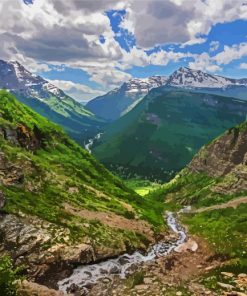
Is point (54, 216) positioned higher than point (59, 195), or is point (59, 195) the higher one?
point (59, 195)

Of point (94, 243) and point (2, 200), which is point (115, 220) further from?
point (2, 200)

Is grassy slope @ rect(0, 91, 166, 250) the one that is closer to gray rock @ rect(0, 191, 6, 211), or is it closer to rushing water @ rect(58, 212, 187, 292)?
gray rock @ rect(0, 191, 6, 211)

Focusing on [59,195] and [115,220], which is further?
[59,195]

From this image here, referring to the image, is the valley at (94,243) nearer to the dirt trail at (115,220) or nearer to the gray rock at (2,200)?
the gray rock at (2,200)

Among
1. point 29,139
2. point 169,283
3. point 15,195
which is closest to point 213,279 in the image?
point 169,283

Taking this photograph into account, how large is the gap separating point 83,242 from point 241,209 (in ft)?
327

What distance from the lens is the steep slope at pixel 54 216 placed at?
4139 inches

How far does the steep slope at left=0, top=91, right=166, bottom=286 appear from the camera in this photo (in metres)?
105

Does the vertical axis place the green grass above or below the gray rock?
below

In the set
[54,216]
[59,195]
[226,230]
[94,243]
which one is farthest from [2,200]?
[226,230]

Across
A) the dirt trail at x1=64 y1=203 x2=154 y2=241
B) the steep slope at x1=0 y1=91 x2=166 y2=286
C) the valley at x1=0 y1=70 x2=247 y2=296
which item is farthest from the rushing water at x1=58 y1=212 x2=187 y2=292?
the dirt trail at x1=64 y1=203 x2=154 y2=241

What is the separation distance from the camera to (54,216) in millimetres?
126625

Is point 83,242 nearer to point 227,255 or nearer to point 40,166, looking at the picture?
point 227,255

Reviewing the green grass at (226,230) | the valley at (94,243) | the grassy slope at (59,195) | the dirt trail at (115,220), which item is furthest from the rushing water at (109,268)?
the green grass at (226,230)
